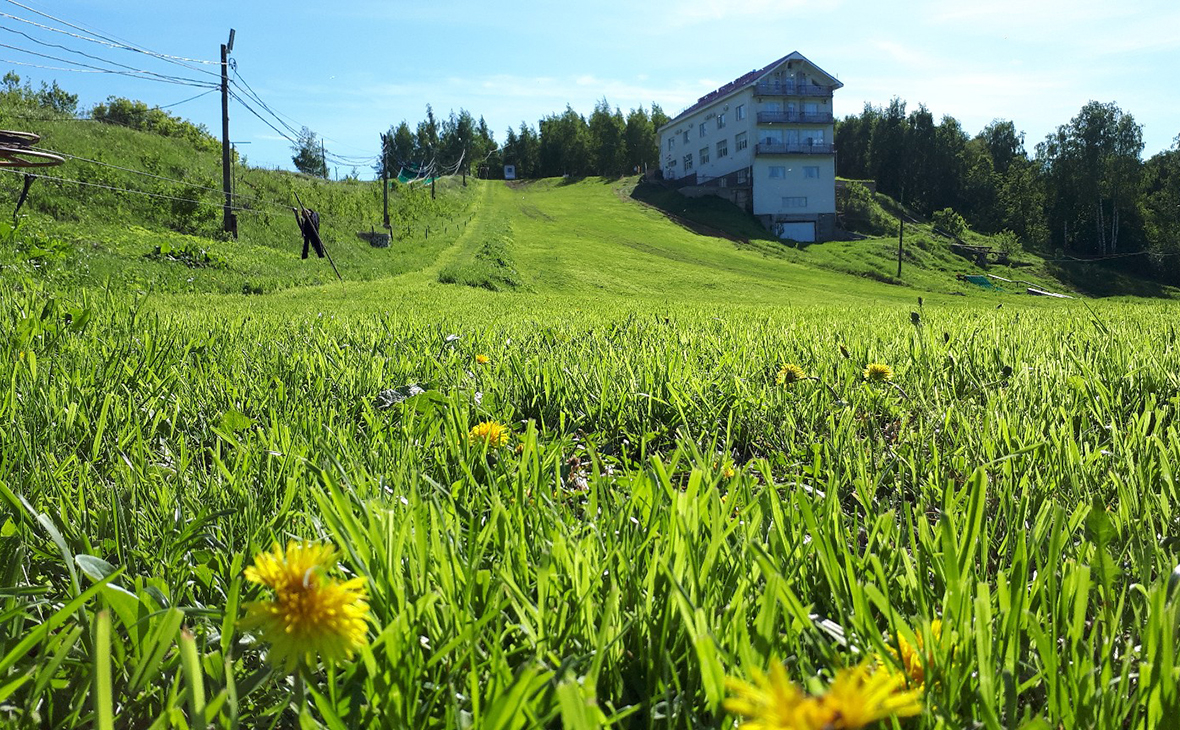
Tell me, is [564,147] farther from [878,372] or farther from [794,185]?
[878,372]

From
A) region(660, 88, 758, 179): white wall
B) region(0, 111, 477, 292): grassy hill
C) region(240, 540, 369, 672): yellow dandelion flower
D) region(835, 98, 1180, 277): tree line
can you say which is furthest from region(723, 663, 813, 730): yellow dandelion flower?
region(835, 98, 1180, 277): tree line

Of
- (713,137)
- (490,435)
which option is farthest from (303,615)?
(713,137)

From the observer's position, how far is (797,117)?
57.7m

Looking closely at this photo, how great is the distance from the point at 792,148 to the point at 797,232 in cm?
776

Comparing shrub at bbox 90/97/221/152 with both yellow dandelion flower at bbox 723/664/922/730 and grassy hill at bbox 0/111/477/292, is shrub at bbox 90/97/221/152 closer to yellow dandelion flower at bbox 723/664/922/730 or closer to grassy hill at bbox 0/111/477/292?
grassy hill at bbox 0/111/477/292

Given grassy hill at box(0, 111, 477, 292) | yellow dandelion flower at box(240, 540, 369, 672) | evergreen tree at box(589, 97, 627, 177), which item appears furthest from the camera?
evergreen tree at box(589, 97, 627, 177)

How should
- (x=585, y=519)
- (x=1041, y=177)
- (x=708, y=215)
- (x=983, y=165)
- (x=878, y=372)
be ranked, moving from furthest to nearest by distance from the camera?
(x=983, y=165) < (x=1041, y=177) < (x=708, y=215) < (x=878, y=372) < (x=585, y=519)

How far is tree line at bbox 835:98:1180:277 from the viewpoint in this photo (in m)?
62.9

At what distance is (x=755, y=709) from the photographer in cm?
38

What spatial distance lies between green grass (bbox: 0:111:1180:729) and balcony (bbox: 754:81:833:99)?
58639 mm

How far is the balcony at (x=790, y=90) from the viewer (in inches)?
2244

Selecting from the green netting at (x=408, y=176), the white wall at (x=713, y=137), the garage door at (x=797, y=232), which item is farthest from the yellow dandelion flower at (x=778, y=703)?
the white wall at (x=713, y=137)

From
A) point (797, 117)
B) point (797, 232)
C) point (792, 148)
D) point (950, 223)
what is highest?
point (797, 117)

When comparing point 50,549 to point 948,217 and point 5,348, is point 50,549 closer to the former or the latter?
point 5,348
